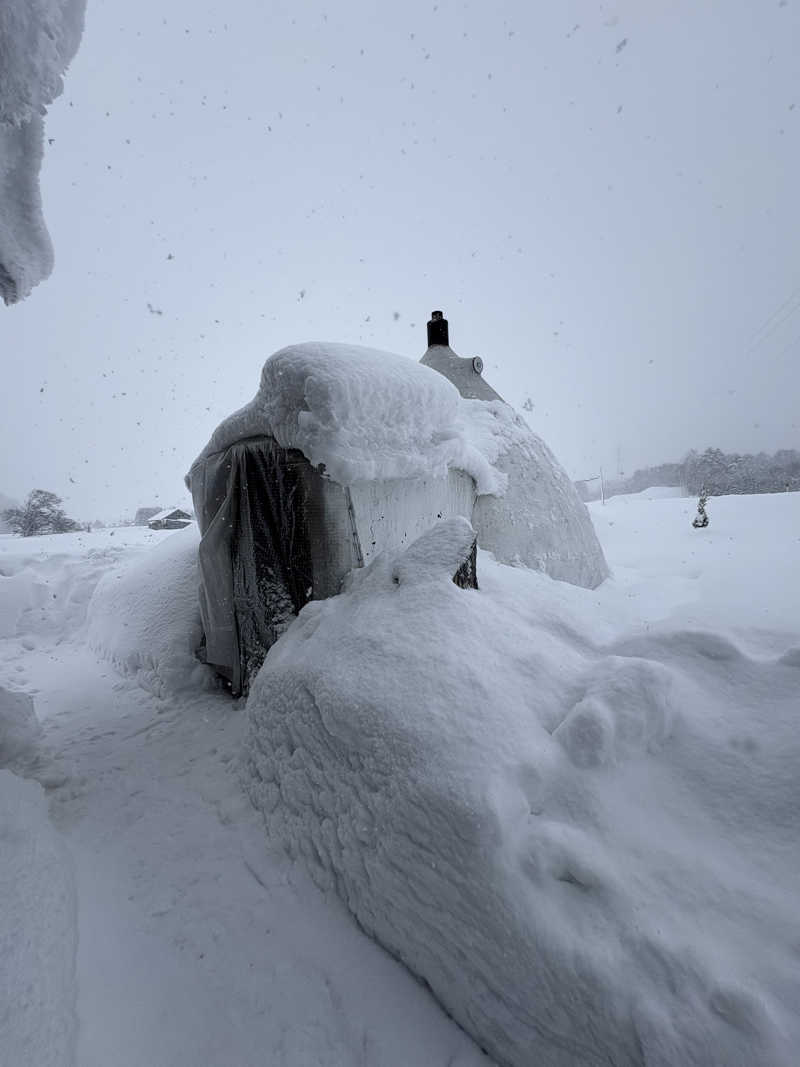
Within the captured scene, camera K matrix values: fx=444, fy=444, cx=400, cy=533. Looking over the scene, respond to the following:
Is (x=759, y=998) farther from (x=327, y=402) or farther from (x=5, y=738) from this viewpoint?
(x=5, y=738)

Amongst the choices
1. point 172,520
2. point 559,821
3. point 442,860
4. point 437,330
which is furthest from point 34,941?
point 172,520

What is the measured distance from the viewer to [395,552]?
3.15 meters

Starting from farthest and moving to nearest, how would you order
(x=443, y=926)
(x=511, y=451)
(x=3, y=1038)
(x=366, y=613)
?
1. (x=511, y=451)
2. (x=366, y=613)
3. (x=443, y=926)
4. (x=3, y=1038)

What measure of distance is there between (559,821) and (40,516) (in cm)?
2810

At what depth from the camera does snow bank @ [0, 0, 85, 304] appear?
2.17 metres

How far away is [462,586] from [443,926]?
1.60 meters

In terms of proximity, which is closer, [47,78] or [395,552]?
[47,78]

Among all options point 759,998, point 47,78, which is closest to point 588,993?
point 759,998

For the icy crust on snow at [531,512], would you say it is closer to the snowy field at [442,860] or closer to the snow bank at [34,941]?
the snowy field at [442,860]

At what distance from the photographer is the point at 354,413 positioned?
10.1ft

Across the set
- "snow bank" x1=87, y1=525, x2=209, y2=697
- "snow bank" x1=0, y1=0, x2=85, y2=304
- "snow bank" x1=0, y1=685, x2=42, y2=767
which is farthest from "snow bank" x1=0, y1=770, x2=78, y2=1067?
"snow bank" x1=0, y1=0, x2=85, y2=304

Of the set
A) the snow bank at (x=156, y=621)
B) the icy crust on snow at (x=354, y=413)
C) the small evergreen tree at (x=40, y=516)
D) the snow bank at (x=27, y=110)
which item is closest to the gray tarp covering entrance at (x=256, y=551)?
the icy crust on snow at (x=354, y=413)

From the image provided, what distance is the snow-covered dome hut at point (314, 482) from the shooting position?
3.11 metres

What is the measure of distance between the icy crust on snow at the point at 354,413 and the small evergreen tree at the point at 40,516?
944 inches
